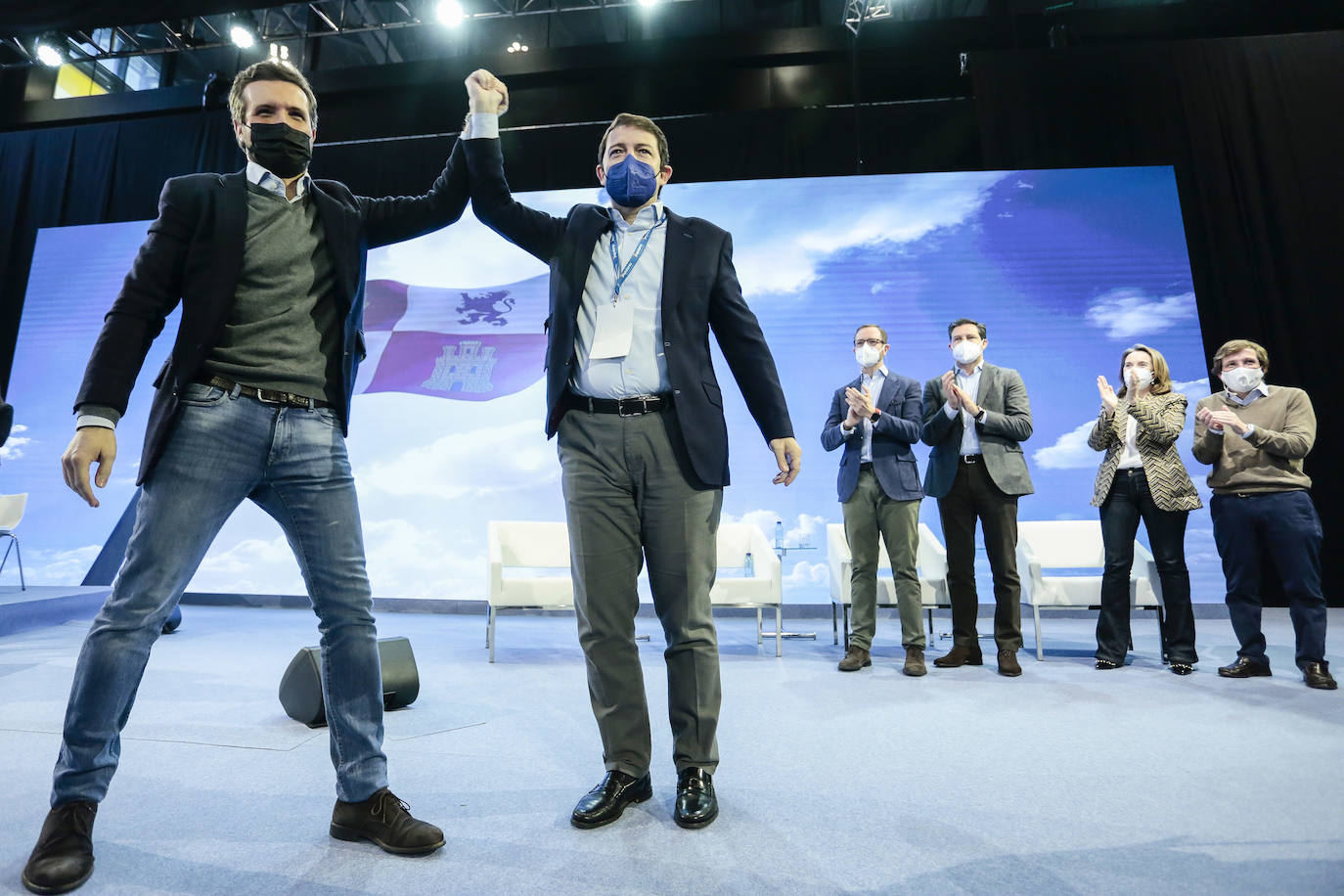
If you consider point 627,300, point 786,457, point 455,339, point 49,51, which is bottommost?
point 786,457

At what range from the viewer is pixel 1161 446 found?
338cm

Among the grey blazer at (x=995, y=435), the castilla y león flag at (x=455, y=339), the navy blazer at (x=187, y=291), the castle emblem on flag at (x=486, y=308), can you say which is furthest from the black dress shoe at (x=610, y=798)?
the castle emblem on flag at (x=486, y=308)

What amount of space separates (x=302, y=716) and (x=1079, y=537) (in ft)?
13.3

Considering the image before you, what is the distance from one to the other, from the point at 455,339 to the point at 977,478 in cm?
429

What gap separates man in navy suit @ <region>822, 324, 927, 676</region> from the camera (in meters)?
3.40

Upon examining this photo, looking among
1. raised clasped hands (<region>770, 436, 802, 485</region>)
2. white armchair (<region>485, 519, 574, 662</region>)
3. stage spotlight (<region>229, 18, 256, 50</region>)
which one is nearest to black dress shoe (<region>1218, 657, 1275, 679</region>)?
raised clasped hands (<region>770, 436, 802, 485</region>)

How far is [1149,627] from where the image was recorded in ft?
16.6

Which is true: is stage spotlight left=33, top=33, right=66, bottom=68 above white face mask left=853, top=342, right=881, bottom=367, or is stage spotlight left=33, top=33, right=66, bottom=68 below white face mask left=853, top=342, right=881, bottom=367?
above

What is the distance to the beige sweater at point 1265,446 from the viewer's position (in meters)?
3.06

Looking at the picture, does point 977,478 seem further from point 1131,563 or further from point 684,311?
point 684,311

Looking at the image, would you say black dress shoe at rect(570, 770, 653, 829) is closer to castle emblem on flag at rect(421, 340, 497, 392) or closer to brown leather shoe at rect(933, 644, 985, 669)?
brown leather shoe at rect(933, 644, 985, 669)

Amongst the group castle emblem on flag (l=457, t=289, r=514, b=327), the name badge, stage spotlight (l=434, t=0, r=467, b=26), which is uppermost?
stage spotlight (l=434, t=0, r=467, b=26)

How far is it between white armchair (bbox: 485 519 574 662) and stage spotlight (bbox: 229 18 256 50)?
598cm

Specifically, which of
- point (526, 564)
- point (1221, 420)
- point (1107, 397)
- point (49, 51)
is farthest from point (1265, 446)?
point (49, 51)
